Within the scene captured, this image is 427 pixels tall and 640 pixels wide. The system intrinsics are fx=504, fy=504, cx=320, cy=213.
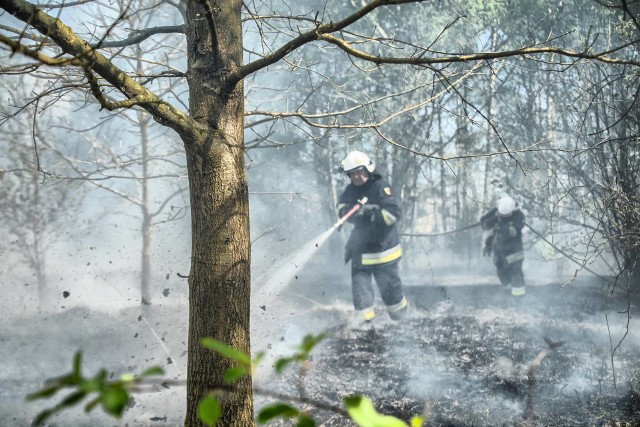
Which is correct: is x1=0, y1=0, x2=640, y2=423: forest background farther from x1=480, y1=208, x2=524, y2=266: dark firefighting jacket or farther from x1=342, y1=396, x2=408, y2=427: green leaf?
x1=342, y1=396, x2=408, y2=427: green leaf

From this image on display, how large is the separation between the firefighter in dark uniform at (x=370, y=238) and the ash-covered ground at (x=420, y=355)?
0.51 m

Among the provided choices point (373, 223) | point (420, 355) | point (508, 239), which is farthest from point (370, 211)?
point (508, 239)

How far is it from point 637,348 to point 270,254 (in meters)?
9.43

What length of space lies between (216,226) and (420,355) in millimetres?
4402

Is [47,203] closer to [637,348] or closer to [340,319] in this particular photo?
[340,319]

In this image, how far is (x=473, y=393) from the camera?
16.6 feet

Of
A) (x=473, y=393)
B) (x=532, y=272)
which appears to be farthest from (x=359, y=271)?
(x=532, y=272)

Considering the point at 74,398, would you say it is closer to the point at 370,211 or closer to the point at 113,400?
the point at 113,400

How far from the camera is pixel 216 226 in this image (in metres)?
2.89

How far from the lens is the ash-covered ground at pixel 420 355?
4777mm

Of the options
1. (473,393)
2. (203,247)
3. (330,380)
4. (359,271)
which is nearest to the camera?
(203,247)

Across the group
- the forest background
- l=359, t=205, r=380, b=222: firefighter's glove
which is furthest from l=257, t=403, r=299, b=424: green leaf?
l=359, t=205, r=380, b=222: firefighter's glove

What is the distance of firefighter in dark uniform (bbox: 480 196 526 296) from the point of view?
9.08 meters

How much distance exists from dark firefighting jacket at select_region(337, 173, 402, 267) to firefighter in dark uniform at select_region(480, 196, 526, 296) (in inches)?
102
